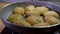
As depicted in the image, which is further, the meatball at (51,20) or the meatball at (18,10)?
the meatball at (18,10)

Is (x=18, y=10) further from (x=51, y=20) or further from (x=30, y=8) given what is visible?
(x=51, y=20)

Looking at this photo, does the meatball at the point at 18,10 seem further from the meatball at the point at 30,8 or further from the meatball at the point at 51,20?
the meatball at the point at 51,20

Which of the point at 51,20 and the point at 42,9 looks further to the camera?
the point at 42,9

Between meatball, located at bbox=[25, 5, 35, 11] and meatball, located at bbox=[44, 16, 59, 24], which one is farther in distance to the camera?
meatball, located at bbox=[25, 5, 35, 11]

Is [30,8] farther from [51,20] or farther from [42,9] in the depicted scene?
[51,20]

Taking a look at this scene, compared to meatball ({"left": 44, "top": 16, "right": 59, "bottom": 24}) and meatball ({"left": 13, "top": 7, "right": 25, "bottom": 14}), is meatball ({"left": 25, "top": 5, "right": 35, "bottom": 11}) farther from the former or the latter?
meatball ({"left": 44, "top": 16, "right": 59, "bottom": 24})

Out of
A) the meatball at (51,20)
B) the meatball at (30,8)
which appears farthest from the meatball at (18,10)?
the meatball at (51,20)

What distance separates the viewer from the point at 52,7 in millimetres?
864

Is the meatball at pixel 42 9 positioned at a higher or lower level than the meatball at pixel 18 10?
lower

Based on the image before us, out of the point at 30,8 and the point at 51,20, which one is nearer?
the point at 51,20

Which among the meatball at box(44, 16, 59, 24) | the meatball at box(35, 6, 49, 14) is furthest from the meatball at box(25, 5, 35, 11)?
the meatball at box(44, 16, 59, 24)

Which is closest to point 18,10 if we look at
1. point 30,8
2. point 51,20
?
point 30,8

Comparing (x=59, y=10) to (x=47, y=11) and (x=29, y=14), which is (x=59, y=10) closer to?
(x=47, y=11)

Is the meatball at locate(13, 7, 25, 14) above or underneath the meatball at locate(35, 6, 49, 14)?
above
